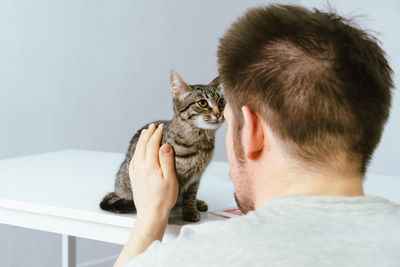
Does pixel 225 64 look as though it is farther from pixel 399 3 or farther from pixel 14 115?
pixel 399 3

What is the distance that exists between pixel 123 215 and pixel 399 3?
118 inches

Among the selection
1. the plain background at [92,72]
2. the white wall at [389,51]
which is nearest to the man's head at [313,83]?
the plain background at [92,72]

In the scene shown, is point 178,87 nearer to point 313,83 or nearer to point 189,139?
point 189,139

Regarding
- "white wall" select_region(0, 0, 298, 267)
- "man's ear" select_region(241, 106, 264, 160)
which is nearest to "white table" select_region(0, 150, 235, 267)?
"man's ear" select_region(241, 106, 264, 160)

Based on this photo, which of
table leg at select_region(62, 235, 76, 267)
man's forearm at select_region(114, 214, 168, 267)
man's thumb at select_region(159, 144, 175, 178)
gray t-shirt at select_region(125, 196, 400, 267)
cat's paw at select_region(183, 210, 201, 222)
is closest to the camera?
gray t-shirt at select_region(125, 196, 400, 267)

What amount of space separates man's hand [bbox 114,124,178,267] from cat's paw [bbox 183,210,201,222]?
0.14m

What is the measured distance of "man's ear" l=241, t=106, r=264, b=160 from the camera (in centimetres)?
65

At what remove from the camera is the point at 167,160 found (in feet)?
3.27

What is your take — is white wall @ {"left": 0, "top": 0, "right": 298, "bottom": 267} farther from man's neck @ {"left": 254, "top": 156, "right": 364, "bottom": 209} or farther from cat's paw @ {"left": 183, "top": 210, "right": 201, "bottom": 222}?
man's neck @ {"left": 254, "top": 156, "right": 364, "bottom": 209}

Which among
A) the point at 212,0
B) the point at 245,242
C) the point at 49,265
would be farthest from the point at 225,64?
the point at 212,0

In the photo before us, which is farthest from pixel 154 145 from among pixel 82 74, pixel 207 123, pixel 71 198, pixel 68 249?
pixel 82 74

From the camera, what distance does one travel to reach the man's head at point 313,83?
596mm

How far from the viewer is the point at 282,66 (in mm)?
606

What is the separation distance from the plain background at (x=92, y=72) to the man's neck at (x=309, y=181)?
5.50 feet
